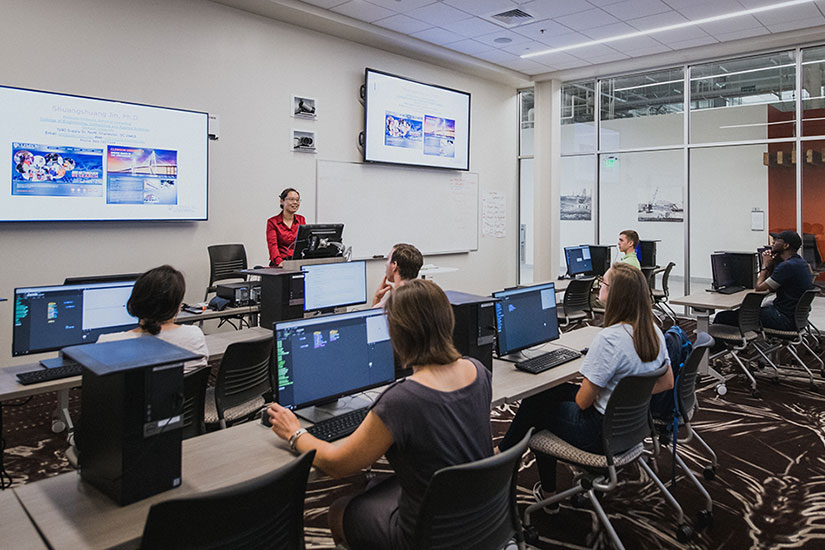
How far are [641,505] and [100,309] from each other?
3.16m

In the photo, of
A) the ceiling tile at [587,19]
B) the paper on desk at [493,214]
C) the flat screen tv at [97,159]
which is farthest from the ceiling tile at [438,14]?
the paper on desk at [493,214]

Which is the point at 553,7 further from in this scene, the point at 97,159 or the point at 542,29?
the point at 97,159

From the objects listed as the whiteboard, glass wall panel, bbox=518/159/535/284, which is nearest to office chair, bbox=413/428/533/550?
the whiteboard

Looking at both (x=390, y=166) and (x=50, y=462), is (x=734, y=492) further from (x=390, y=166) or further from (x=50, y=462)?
(x=390, y=166)

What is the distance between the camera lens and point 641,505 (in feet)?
10.4

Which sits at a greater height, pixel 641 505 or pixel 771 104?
pixel 771 104

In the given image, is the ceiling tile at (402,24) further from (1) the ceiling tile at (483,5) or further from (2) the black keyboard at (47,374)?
(2) the black keyboard at (47,374)

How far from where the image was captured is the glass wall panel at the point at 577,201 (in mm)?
9648

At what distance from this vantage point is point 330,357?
7.92 ft

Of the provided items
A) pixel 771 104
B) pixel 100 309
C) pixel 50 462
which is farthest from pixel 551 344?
pixel 771 104

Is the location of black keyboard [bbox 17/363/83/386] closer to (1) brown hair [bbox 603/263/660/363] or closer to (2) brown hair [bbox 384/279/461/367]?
(2) brown hair [bbox 384/279/461/367]

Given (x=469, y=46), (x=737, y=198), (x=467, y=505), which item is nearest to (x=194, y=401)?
(x=467, y=505)

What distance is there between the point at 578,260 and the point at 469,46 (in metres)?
3.16

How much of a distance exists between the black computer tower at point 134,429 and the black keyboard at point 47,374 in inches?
56.8
